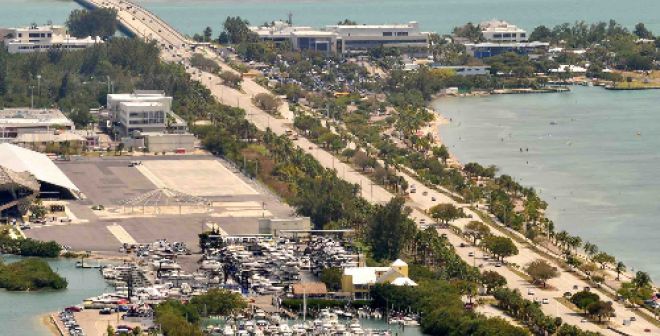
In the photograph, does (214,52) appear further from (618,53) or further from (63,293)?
(63,293)

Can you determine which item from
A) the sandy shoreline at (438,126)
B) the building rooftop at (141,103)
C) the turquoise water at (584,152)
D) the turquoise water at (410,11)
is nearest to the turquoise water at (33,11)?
the turquoise water at (410,11)


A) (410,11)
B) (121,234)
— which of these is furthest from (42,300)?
(410,11)

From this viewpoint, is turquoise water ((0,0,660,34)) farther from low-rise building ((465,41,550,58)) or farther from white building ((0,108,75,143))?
white building ((0,108,75,143))

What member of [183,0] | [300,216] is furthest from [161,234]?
[183,0]

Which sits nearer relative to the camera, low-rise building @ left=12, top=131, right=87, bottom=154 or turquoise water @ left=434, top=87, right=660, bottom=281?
turquoise water @ left=434, top=87, right=660, bottom=281

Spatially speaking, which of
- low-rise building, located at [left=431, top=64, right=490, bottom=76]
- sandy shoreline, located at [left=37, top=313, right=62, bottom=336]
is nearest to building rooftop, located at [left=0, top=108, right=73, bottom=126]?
low-rise building, located at [left=431, top=64, right=490, bottom=76]

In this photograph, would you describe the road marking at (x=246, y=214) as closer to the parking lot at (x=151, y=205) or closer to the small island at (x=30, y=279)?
the parking lot at (x=151, y=205)
